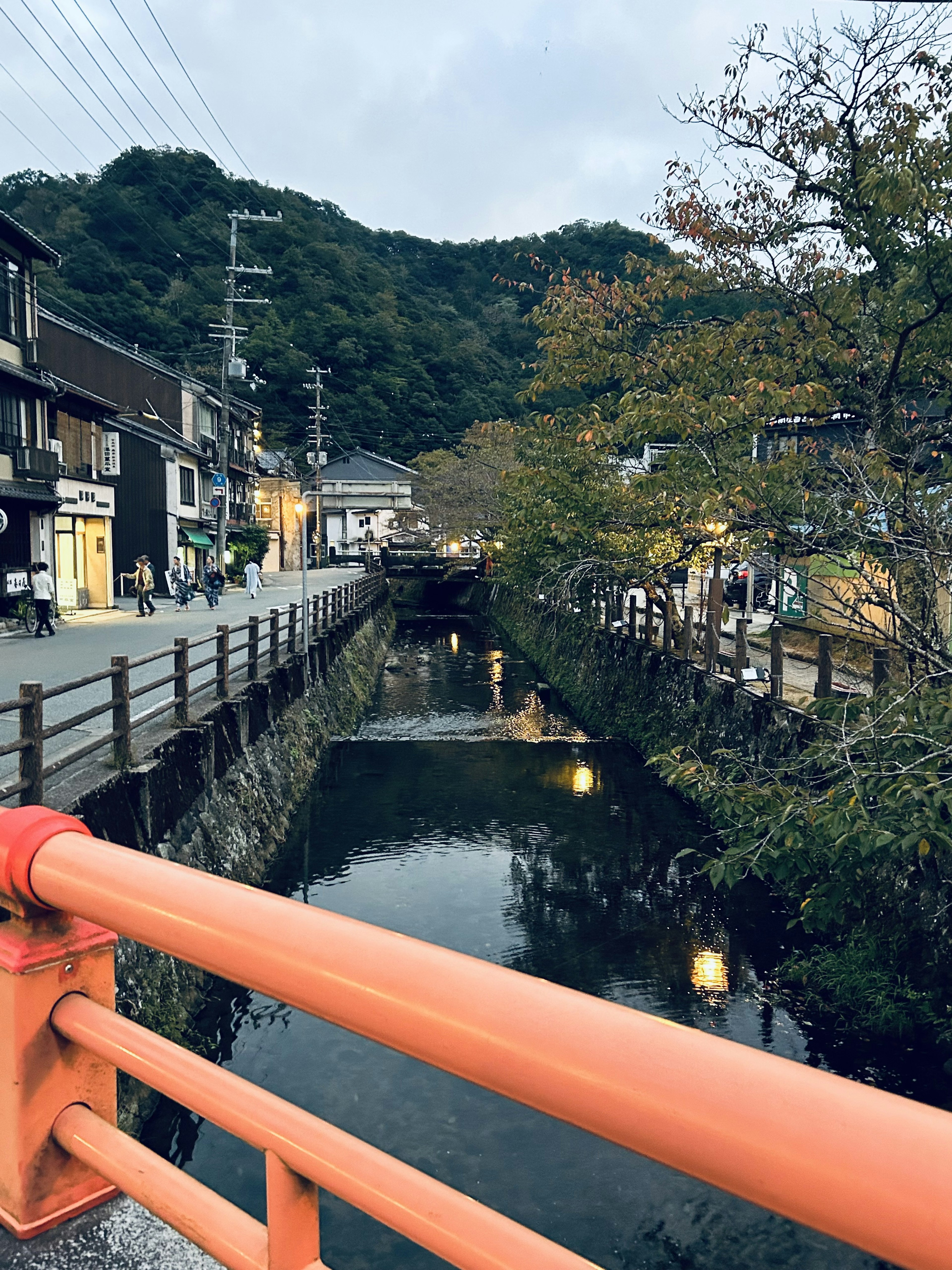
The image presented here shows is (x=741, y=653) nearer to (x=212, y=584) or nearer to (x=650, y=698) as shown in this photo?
(x=650, y=698)

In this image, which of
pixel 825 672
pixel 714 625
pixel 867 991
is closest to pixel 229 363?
pixel 714 625

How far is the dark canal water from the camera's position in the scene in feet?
20.6

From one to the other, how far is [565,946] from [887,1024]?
3.44 meters

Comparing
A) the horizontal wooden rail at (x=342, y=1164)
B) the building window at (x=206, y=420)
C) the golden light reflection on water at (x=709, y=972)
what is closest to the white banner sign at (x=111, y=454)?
the building window at (x=206, y=420)

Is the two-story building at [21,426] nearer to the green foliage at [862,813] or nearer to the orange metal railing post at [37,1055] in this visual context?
the green foliage at [862,813]

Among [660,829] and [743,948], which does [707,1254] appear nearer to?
[743,948]

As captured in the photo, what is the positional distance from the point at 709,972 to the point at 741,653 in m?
5.98

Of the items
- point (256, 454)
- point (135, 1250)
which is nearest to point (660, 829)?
point (135, 1250)

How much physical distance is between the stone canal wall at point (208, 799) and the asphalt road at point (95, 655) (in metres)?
0.63

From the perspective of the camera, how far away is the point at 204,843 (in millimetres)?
9727

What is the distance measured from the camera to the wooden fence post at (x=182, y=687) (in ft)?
32.4

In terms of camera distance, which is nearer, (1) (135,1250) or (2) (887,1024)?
(1) (135,1250)

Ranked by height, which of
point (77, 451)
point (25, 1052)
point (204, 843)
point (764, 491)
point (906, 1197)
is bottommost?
point (204, 843)

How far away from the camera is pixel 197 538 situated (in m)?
41.5
